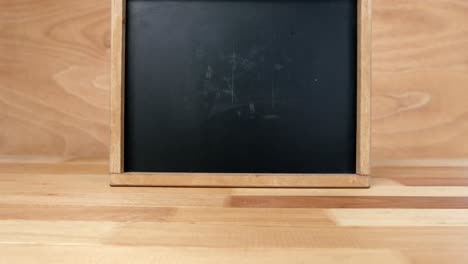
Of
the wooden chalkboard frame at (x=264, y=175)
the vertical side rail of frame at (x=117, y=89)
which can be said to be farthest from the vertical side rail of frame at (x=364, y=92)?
the vertical side rail of frame at (x=117, y=89)

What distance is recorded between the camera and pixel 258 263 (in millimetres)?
375

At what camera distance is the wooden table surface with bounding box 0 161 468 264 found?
1.30 feet

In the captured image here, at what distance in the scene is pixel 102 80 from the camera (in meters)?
1.16

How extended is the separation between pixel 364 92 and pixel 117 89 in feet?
1.41

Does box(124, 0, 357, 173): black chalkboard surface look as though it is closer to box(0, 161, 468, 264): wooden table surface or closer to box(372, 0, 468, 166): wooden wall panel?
box(0, 161, 468, 264): wooden table surface

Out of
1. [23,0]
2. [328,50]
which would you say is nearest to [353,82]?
[328,50]

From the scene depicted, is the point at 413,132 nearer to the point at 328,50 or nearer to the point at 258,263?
the point at 328,50

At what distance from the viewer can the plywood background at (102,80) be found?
1135 mm

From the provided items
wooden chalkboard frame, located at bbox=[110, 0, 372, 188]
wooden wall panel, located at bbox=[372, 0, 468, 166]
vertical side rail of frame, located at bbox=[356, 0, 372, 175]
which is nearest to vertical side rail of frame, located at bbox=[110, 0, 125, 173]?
wooden chalkboard frame, located at bbox=[110, 0, 372, 188]

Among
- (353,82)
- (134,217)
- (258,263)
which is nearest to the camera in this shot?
(258,263)

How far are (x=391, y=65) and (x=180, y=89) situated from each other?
639 mm

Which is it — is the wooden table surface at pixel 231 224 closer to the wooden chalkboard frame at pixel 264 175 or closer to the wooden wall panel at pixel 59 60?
the wooden chalkboard frame at pixel 264 175

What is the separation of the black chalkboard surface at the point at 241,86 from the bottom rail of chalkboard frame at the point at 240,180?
2 cm

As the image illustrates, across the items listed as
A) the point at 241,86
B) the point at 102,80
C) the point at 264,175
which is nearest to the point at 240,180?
the point at 264,175
